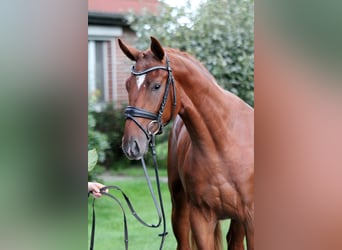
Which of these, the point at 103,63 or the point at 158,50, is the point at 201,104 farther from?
the point at 103,63

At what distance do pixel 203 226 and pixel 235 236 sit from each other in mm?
212

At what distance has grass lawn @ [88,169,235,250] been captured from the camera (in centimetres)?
227

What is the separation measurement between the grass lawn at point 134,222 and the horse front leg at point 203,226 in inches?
8.6

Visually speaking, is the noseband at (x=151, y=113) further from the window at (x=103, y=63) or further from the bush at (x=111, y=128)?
the bush at (x=111, y=128)

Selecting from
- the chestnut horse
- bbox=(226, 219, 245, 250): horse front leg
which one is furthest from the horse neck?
bbox=(226, 219, 245, 250): horse front leg

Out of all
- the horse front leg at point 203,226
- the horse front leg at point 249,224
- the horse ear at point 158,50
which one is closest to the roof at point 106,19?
the horse ear at point 158,50

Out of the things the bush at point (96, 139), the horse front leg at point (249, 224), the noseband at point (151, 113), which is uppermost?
the noseband at point (151, 113)

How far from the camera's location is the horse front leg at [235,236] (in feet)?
7.05

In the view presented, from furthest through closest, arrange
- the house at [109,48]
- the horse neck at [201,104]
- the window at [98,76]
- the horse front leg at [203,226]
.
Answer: the window at [98,76], the house at [109,48], the horse front leg at [203,226], the horse neck at [201,104]
